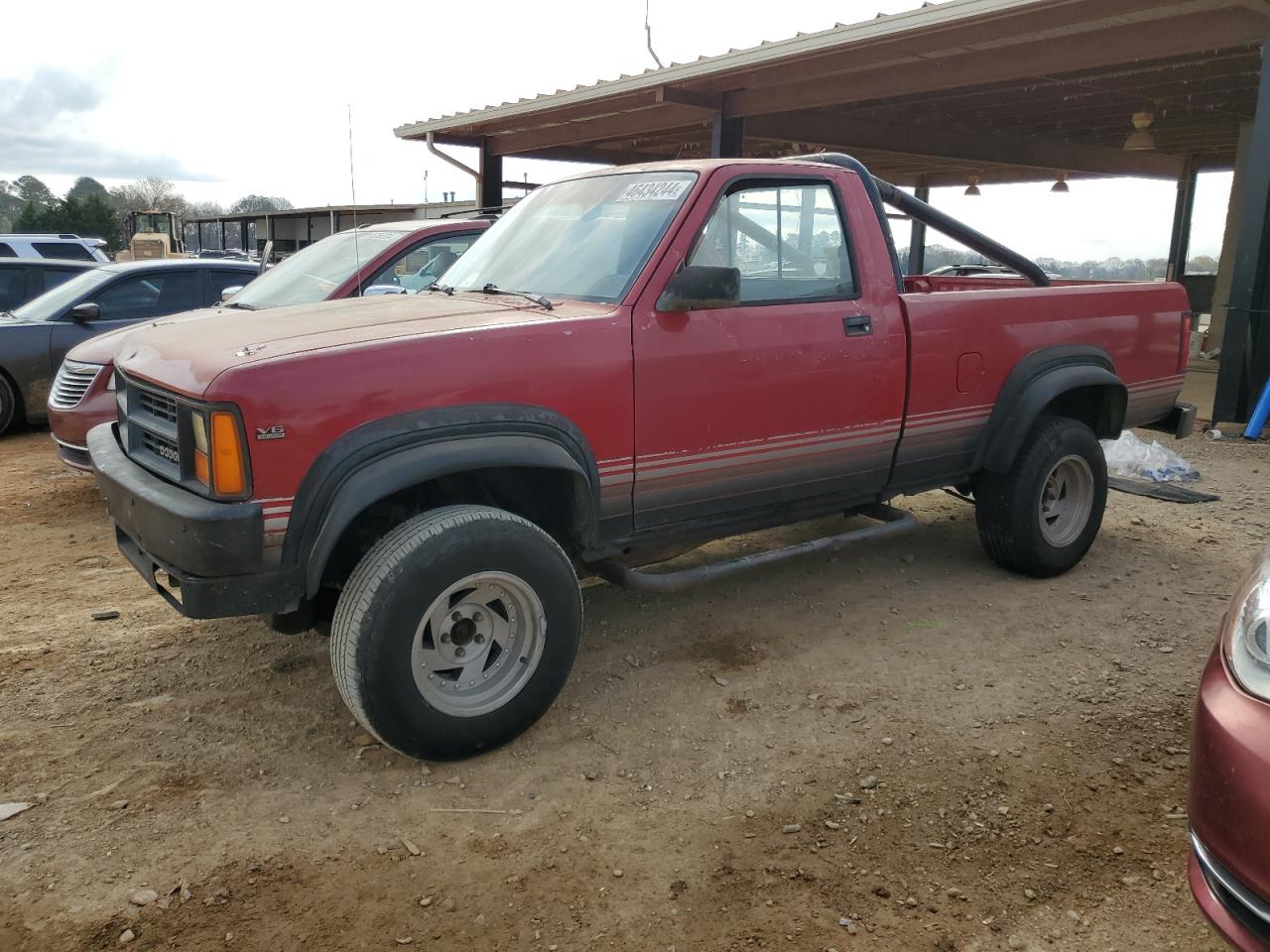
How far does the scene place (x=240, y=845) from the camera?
9.19ft

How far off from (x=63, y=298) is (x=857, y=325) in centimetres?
759

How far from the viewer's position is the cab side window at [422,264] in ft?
20.9

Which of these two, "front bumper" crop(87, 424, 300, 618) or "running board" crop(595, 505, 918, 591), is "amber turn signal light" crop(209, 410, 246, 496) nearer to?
"front bumper" crop(87, 424, 300, 618)

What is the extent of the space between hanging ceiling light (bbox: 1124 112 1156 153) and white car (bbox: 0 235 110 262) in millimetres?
15694

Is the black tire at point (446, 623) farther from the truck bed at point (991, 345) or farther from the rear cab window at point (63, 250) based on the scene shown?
the rear cab window at point (63, 250)

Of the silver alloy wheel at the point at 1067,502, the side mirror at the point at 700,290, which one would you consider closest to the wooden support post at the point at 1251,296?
the silver alloy wheel at the point at 1067,502

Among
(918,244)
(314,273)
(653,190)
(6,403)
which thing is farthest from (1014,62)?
(918,244)

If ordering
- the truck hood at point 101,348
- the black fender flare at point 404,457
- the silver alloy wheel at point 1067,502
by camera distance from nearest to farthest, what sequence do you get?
the black fender flare at point 404,457 < the silver alloy wheel at point 1067,502 < the truck hood at point 101,348

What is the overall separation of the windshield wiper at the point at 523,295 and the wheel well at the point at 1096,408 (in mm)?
2836

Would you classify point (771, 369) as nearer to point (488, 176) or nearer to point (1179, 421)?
point (1179, 421)

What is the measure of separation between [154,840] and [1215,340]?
16.4 m

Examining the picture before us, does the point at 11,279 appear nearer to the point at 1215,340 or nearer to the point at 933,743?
the point at 933,743

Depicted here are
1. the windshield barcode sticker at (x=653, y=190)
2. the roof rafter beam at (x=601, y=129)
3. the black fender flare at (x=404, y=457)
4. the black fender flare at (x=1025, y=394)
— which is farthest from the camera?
the roof rafter beam at (x=601, y=129)

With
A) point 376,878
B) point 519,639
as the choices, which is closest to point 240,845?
point 376,878
